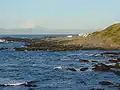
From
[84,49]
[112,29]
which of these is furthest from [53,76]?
[112,29]

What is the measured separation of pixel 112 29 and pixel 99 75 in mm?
89525

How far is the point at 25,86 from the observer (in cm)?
4538

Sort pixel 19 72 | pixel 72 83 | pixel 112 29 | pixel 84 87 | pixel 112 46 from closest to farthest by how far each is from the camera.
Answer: pixel 84 87 → pixel 72 83 → pixel 19 72 → pixel 112 46 → pixel 112 29

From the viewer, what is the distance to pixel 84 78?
53.2 m

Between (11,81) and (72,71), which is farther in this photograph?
(72,71)

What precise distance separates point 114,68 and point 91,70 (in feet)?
12.5

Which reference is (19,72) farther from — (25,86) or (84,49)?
(84,49)

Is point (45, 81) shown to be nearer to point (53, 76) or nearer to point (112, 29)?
point (53, 76)

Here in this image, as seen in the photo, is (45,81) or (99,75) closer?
(45,81)

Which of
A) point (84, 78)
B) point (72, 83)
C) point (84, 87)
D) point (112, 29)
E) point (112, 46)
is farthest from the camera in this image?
point (112, 29)

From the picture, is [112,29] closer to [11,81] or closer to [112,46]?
[112,46]

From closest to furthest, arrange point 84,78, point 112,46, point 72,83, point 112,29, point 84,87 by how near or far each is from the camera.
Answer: point 84,87 < point 72,83 < point 84,78 < point 112,46 < point 112,29

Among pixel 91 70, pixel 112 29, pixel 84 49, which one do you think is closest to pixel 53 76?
pixel 91 70

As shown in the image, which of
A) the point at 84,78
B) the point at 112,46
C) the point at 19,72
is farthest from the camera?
the point at 112,46
